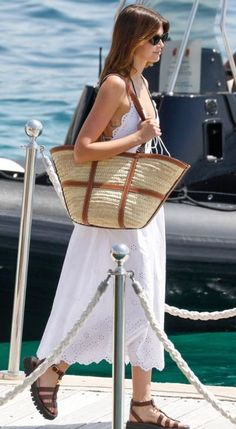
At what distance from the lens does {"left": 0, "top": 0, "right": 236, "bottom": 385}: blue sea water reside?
17344 mm

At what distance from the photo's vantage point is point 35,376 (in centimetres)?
479

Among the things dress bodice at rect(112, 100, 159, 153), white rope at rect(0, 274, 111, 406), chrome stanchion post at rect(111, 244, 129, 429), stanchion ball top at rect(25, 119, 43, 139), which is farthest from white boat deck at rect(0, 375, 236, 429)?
dress bodice at rect(112, 100, 159, 153)

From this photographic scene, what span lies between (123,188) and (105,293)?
1.19 ft

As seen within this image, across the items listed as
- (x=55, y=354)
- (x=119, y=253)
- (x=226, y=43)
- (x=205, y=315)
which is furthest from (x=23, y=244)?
(x=226, y=43)

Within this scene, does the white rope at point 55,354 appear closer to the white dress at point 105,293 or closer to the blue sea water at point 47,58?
the white dress at point 105,293

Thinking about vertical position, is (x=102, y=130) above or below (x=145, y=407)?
above

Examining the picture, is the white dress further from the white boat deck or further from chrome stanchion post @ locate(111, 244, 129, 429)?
chrome stanchion post @ locate(111, 244, 129, 429)

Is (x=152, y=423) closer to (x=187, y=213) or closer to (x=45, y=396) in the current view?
(x=45, y=396)

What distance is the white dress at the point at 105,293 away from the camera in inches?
198

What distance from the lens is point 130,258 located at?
5.02 m

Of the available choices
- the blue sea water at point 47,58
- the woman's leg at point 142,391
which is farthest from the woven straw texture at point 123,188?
the blue sea water at point 47,58

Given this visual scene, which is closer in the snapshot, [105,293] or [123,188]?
[123,188]

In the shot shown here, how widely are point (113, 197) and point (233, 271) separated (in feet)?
11.6

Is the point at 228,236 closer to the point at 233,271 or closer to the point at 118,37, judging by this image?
the point at 233,271
